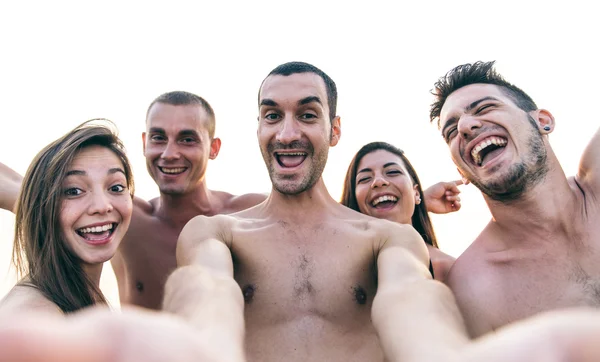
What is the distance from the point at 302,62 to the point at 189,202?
213cm

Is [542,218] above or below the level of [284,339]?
above

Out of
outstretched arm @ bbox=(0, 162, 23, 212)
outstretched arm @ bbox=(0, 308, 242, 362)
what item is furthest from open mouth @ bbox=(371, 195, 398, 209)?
outstretched arm @ bbox=(0, 308, 242, 362)

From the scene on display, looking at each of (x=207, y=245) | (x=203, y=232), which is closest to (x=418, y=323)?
(x=207, y=245)

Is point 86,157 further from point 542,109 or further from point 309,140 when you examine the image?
point 542,109

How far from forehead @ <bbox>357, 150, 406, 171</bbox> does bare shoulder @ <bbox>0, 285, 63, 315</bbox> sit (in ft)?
12.3

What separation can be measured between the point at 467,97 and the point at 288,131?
5.26 feet

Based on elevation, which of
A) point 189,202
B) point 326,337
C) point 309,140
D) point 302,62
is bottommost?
point 326,337

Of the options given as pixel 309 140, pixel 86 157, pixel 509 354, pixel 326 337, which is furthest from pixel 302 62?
pixel 509 354

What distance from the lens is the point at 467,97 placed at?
4.63 meters

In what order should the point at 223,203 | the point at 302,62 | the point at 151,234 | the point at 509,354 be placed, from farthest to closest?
the point at 223,203 → the point at 151,234 → the point at 302,62 → the point at 509,354

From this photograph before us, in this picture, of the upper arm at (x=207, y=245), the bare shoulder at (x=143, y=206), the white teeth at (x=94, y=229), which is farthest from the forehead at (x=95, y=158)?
the bare shoulder at (x=143, y=206)

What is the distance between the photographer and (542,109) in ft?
15.3

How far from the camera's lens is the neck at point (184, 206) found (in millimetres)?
5812

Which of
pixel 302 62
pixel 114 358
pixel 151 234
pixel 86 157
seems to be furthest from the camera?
pixel 151 234
